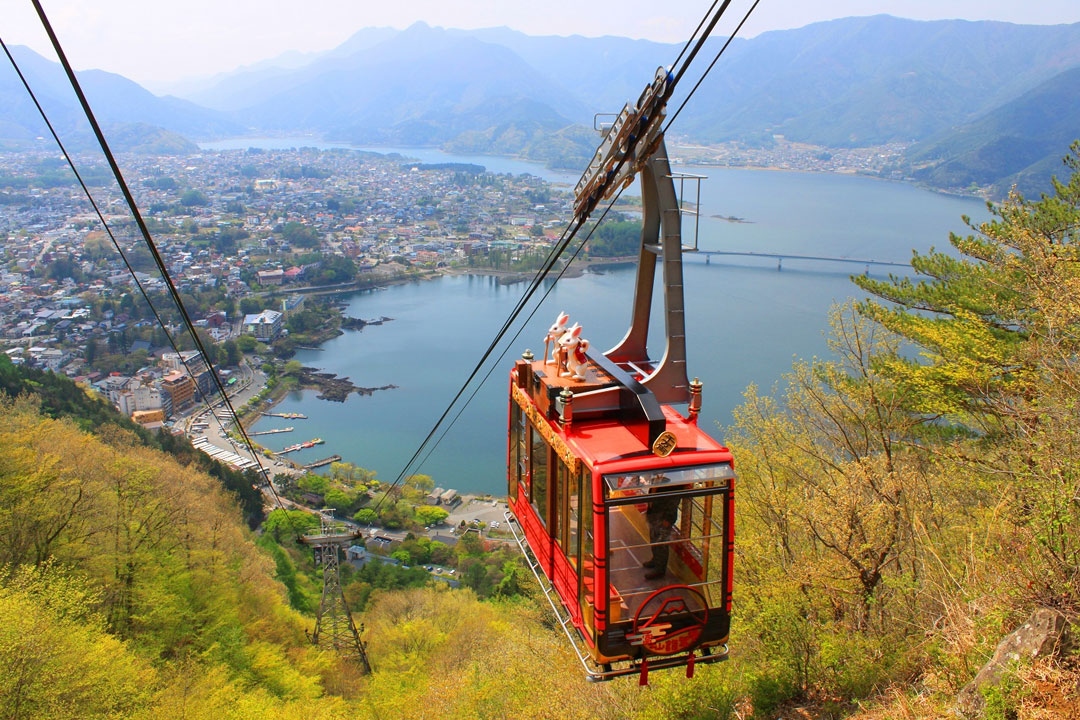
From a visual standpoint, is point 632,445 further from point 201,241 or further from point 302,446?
point 201,241

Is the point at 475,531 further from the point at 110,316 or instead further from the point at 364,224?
the point at 364,224

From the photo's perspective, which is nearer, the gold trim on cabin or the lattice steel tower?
the gold trim on cabin

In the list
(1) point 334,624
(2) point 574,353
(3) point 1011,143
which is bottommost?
(1) point 334,624

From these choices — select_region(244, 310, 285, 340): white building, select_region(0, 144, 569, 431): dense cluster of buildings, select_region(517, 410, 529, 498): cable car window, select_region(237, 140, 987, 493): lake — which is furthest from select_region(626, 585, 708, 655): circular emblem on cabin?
select_region(244, 310, 285, 340): white building

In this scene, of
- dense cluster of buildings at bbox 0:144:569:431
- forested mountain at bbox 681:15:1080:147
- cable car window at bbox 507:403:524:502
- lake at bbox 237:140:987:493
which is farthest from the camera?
forested mountain at bbox 681:15:1080:147

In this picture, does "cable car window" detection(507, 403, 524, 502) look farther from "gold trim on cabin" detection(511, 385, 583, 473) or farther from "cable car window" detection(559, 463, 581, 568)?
"cable car window" detection(559, 463, 581, 568)

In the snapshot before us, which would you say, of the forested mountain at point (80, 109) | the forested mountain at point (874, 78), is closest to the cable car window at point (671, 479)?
the forested mountain at point (874, 78)

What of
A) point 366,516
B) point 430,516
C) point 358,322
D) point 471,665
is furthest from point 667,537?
point 358,322
